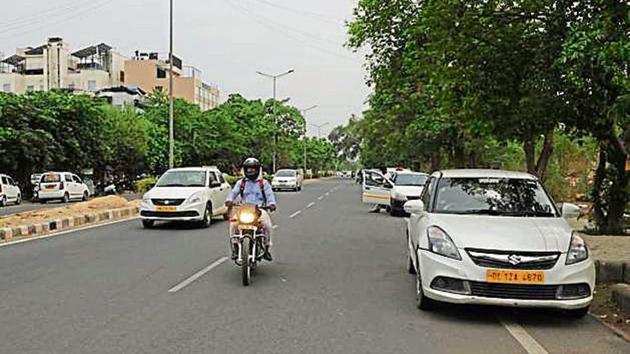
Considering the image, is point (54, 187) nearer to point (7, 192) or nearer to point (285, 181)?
point (7, 192)

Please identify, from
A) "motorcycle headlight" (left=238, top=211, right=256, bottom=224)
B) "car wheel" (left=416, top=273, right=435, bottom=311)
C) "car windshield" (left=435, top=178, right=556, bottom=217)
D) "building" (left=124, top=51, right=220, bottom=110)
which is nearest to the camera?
"car wheel" (left=416, top=273, right=435, bottom=311)

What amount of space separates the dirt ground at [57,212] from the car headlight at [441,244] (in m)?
13.1

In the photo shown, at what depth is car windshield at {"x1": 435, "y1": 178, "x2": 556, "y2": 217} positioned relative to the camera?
866 centimetres

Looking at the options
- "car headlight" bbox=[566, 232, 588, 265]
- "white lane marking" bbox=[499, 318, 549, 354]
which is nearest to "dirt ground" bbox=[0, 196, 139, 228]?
"white lane marking" bbox=[499, 318, 549, 354]

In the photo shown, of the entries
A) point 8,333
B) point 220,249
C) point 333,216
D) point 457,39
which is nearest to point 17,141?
point 333,216

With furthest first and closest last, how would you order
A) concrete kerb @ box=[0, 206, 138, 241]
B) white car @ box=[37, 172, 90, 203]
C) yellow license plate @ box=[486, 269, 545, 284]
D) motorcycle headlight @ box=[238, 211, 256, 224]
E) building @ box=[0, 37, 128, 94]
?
building @ box=[0, 37, 128, 94], white car @ box=[37, 172, 90, 203], concrete kerb @ box=[0, 206, 138, 241], motorcycle headlight @ box=[238, 211, 256, 224], yellow license plate @ box=[486, 269, 545, 284]

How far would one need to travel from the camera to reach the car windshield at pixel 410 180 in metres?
24.0

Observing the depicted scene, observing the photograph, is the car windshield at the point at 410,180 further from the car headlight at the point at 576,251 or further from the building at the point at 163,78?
the building at the point at 163,78

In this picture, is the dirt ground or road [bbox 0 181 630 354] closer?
road [bbox 0 181 630 354]

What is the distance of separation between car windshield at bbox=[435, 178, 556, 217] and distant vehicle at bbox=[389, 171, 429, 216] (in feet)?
45.5

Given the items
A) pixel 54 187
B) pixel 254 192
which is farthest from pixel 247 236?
pixel 54 187

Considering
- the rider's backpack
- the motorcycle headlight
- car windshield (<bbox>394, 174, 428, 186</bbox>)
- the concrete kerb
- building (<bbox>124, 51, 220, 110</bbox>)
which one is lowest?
the concrete kerb

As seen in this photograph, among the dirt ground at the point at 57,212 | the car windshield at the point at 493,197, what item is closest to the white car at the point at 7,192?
the dirt ground at the point at 57,212

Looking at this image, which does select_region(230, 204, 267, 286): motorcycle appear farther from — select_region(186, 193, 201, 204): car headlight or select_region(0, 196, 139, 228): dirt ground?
select_region(0, 196, 139, 228): dirt ground
